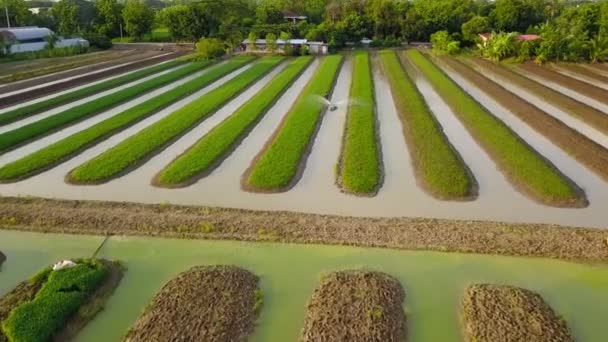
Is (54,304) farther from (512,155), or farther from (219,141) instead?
(512,155)

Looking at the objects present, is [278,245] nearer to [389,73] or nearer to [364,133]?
[364,133]

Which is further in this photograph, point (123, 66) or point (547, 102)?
point (123, 66)

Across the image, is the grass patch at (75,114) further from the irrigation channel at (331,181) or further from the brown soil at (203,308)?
the brown soil at (203,308)

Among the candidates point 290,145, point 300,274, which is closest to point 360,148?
point 290,145

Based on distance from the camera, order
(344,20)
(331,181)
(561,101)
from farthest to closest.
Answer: (344,20) < (561,101) < (331,181)

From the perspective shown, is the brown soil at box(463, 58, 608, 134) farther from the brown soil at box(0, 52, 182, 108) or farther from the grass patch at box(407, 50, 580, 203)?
the brown soil at box(0, 52, 182, 108)

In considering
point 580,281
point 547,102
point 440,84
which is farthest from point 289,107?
point 580,281
